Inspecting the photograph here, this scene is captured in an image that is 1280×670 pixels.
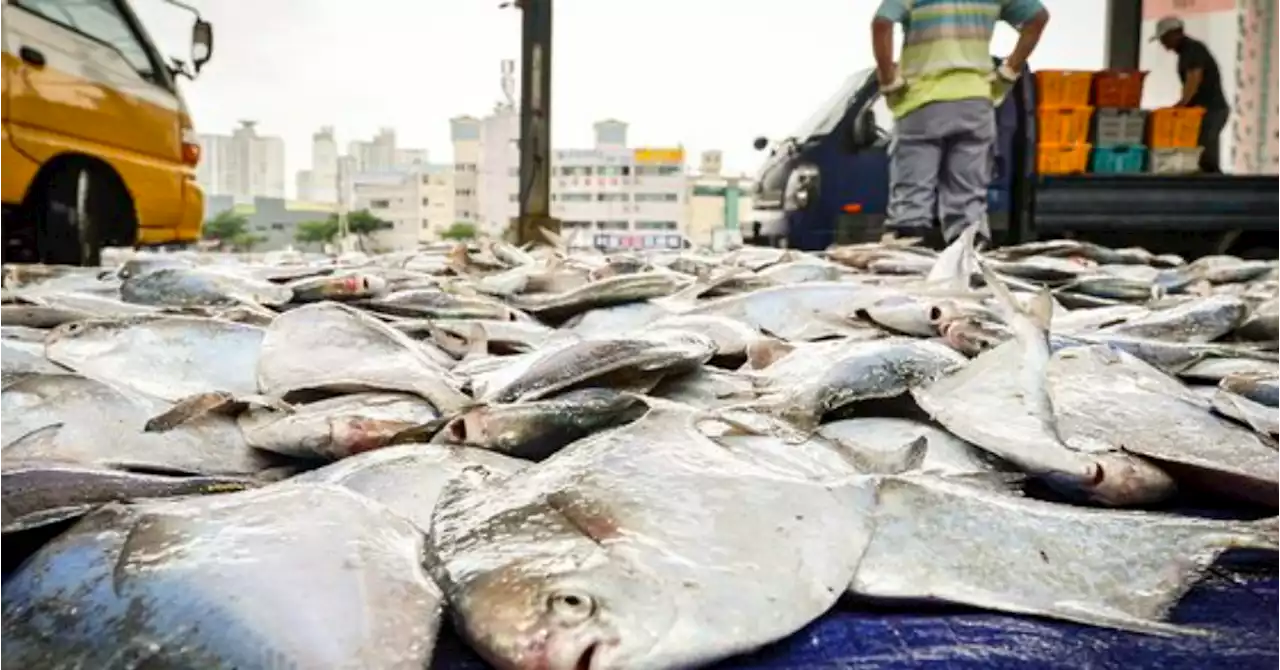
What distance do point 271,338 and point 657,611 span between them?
134 centimetres

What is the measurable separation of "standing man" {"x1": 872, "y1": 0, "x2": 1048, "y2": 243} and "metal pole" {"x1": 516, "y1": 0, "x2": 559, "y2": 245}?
15.9 feet

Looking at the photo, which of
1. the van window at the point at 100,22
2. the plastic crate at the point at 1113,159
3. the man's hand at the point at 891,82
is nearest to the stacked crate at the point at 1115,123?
the plastic crate at the point at 1113,159

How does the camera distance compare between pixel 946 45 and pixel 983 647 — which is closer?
pixel 983 647

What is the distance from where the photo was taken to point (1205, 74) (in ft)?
32.4

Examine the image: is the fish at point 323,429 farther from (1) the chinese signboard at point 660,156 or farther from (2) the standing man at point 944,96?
(1) the chinese signboard at point 660,156

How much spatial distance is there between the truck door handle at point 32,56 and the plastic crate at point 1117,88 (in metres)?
7.64

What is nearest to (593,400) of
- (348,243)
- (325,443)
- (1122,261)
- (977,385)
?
(325,443)

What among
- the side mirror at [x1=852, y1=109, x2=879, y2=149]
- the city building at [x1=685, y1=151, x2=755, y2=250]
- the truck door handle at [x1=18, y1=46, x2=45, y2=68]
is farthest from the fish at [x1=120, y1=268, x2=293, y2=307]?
the city building at [x1=685, y1=151, x2=755, y2=250]

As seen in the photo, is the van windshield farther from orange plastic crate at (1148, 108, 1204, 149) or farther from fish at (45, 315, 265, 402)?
fish at (45, 315, 265, 402)

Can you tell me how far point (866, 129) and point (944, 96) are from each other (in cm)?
306

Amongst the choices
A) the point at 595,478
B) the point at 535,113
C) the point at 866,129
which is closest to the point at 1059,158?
the point at 866,129

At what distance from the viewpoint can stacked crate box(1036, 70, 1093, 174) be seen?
8750 mm

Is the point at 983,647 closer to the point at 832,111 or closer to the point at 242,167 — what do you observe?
the point at 832,111

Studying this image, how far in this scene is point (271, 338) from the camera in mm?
2051
